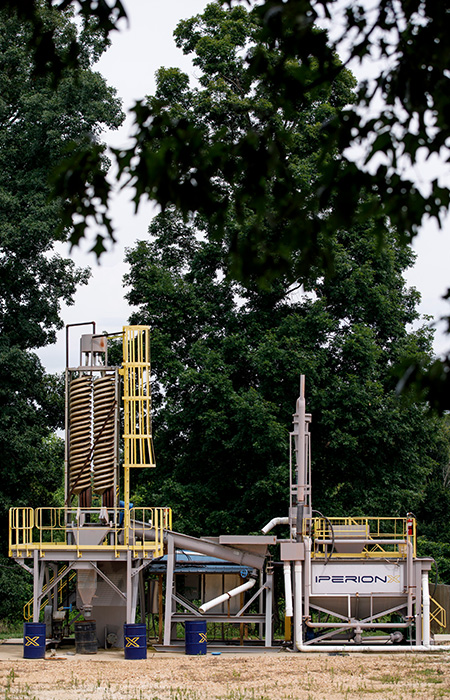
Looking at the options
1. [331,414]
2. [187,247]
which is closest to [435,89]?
[331,414]

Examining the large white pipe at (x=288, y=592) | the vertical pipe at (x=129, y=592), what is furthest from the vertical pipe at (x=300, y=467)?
the vertical pipe at (x=129, y=592)

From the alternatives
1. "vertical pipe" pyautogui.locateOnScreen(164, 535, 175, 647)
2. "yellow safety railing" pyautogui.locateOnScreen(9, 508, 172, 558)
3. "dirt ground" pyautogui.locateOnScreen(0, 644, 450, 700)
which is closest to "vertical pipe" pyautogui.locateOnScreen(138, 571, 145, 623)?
"vertical pipe" pyautogui.locateOnScreen(164, 535, 175, 647)

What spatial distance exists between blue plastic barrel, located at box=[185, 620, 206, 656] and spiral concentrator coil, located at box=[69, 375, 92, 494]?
16.0ft

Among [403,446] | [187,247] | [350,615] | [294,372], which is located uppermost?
[187,247]

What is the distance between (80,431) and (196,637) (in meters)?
6.32

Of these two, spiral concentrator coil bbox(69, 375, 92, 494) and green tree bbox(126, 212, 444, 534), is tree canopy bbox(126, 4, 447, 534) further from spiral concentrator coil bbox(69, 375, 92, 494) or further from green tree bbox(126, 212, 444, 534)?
spiral concentrator coil bbox(69, 375, 92, 494)

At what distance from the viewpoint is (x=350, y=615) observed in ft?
81.8

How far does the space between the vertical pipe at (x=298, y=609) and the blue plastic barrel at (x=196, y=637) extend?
224cm

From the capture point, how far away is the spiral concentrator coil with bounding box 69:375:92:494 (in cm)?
2638

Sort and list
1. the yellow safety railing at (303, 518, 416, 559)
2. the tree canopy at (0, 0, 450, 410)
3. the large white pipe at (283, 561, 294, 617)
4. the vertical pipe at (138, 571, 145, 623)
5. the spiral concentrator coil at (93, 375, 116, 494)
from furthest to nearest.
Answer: the vertical pipe at (138, 571, 145, 623)
the spiral concentrator coil at (93, 375, 116, 494)
the yellow safety railing at (303, 518, 416, 559)
the large white pipe at (283, 561, 294, 617)
the tree canopy at (0, 0, 450, 410)

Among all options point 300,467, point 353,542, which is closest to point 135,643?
point 300,467

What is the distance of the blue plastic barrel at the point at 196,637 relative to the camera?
937 inches

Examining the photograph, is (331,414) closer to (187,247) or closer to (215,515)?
(215,515)

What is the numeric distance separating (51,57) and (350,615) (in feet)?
65.4
